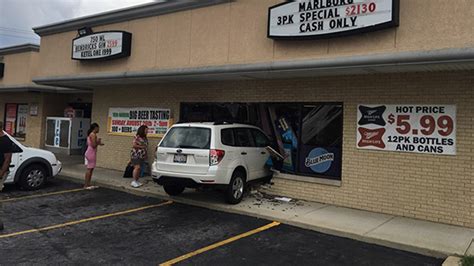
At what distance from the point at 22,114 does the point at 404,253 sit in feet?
61.2

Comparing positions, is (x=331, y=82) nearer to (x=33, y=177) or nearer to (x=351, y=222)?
(x=351, y=222)

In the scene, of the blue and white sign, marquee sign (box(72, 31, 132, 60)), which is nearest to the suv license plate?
the blue and white sign

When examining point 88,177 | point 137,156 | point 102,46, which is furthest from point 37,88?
point 137,156

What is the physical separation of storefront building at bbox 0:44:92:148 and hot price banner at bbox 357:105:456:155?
1267 cm

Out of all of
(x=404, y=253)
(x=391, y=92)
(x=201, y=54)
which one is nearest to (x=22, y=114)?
(x=201, y=54)

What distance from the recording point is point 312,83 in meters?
9.38

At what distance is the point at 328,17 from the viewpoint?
7.92 meters

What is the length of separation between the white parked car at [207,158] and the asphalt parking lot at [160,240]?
0.67m

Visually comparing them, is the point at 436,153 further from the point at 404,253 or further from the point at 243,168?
the point at 243,168

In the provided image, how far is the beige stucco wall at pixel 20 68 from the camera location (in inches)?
682

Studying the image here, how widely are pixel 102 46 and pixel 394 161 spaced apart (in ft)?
29.9

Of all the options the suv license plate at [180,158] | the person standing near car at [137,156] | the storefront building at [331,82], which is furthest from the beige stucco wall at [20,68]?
the suv license plate at [180,158]

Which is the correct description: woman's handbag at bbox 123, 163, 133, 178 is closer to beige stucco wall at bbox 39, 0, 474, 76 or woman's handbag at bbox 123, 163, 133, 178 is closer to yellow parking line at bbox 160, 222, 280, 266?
beige stucco wall at bbox 39, 0, 474, 76

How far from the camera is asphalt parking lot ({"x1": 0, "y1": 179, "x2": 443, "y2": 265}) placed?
218 inches
